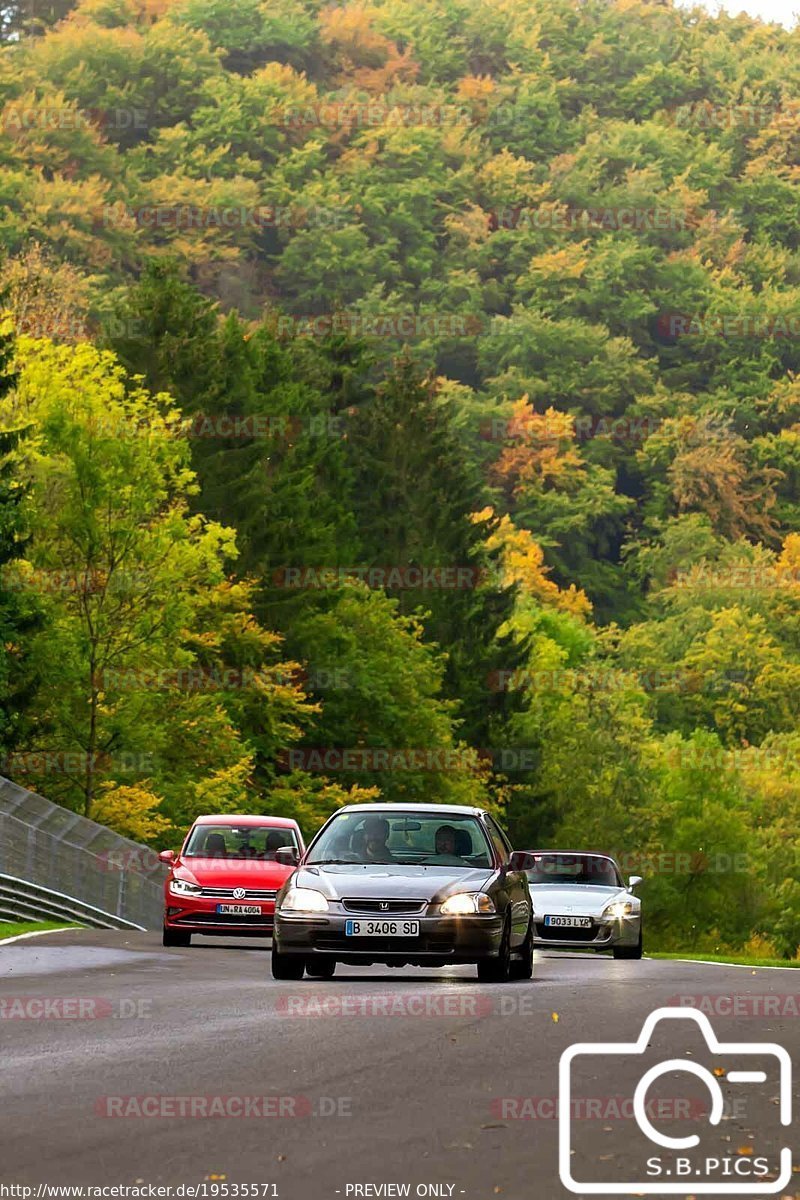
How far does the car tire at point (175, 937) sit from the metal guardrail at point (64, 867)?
19.3ft

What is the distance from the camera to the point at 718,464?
14312 cm

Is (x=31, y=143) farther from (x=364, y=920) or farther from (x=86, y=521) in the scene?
(x=364, y=920)

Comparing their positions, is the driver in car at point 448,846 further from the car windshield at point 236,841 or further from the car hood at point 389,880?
the car windshield at point 236,841

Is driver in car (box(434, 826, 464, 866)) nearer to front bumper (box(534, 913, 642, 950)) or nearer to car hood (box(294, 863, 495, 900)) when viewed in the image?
car hood (box(294, 863, 495, 900))

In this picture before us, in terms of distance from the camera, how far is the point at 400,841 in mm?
19531

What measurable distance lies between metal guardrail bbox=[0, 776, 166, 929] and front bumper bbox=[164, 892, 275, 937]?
623 centimetres

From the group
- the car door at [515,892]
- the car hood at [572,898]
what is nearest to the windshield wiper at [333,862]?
the car door at [515,892]

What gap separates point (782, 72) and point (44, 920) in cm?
16508

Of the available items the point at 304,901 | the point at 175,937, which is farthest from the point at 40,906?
the point at 304,901

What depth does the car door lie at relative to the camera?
19.3 m

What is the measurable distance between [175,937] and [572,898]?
4.68 meters

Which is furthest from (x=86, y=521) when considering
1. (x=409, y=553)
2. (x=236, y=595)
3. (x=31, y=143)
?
(x=31, y=143)

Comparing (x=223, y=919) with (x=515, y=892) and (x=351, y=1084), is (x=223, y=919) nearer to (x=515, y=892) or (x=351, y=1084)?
(x=515, y=892)

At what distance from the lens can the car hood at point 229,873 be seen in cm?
2748
